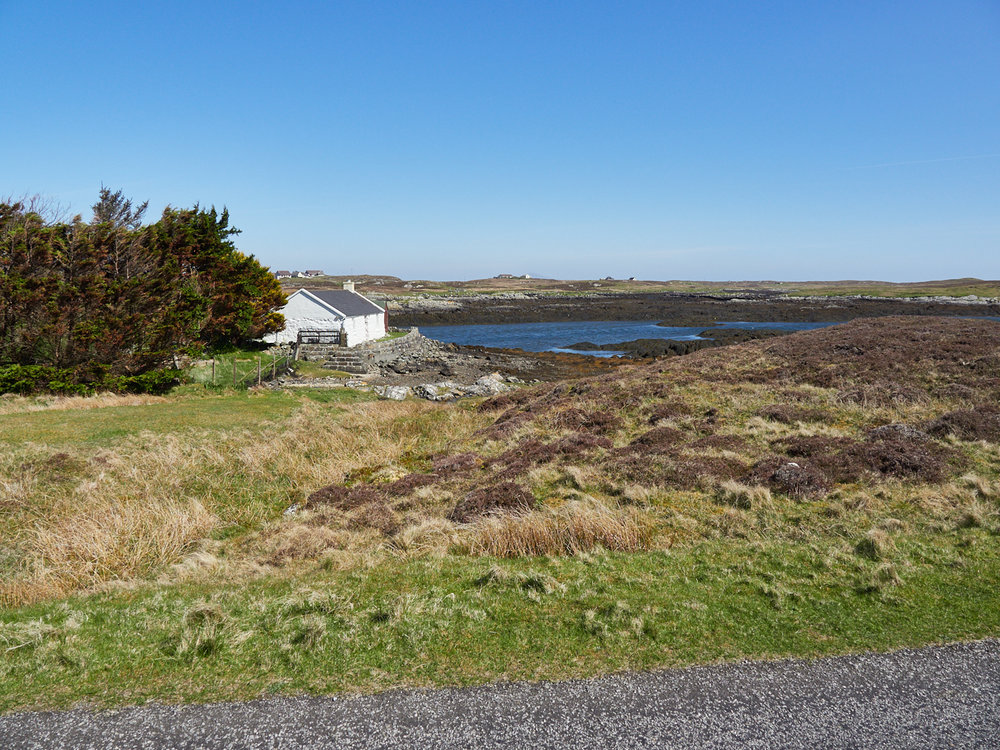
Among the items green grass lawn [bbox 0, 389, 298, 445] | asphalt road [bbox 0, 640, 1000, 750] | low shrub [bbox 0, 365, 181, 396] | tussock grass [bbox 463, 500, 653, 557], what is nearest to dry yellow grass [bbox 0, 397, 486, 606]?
green grass lawn [bbox 0, 389, 298, 445]

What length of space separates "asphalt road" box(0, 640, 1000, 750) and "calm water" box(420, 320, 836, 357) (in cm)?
5560

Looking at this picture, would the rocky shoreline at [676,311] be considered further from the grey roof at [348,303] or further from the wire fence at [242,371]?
the wire fence at [242,371]

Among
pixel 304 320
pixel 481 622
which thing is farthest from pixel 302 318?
pixel 481 622

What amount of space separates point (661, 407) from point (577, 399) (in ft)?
13.8

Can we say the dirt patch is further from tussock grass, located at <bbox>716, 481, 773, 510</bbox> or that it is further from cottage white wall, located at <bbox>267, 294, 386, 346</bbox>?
cottage white wall, located at <bbox>267, 294, 386, 346</bbox>

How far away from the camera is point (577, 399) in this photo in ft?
75.5

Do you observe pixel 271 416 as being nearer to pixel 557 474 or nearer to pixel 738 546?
pixel 557 474

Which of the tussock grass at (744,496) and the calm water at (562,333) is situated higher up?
the calm water at (562,333)

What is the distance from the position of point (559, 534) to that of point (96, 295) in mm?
27103

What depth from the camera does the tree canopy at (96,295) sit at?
25.9 m

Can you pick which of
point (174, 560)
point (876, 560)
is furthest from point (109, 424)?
point (876, 560)

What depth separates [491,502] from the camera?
12.4 metres

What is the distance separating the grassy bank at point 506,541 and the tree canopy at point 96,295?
7.24 meters

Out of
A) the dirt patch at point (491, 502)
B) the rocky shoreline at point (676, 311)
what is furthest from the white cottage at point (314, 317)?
the rocky shoreline at point (676, 311)
